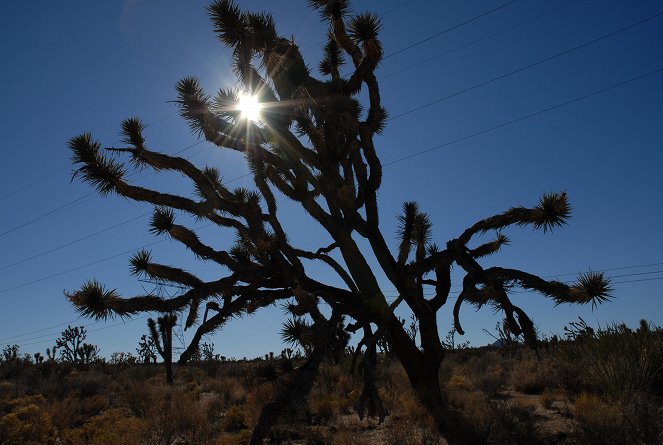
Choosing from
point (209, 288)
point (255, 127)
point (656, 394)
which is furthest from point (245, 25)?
point (656, 394)

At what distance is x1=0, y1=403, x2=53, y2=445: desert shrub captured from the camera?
8.18 m

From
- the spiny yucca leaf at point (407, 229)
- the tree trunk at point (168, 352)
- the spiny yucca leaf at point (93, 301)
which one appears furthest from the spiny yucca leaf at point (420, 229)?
the tree trunk at point (168, 352)

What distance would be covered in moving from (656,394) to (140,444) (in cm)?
883

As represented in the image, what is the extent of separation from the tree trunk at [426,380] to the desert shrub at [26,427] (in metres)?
6.74

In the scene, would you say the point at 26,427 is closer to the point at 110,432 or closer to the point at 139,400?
the point at 110,432

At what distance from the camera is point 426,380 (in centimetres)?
785

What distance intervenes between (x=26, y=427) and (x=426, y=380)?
7.39m

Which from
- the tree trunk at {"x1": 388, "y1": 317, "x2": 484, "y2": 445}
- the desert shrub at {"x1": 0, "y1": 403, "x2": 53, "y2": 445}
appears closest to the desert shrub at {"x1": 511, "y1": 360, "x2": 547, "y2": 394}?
the tree trunk at {"x1": 388, "y1": 317, "x2": 484, "y2": 445}

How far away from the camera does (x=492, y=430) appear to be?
22.9 ft

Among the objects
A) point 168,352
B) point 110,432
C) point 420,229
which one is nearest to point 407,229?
point 420,229

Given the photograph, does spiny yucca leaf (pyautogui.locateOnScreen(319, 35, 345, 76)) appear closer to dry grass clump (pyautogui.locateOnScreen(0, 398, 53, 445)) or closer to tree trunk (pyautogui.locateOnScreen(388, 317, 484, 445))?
tree trunk (pyautogui.locateOnScreen(388, 317, 484, 445))

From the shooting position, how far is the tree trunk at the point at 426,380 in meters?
7.21

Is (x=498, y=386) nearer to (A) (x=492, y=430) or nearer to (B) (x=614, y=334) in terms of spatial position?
(B) (x=614, y=334)

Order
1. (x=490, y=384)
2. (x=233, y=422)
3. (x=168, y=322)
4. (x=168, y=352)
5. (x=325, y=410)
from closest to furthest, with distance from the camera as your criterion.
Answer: (x=233, y=422)
(x=325, y=410)
(x=490, y=384)
(x=168, y=322)
(x=168, y=352)
